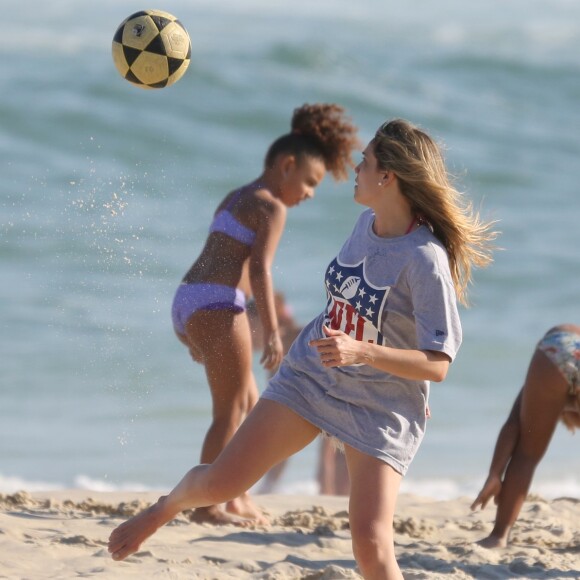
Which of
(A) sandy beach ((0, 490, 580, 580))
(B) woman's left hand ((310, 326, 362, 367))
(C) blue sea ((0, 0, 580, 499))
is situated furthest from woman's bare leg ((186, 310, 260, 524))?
(B) woman's left hand ((310, 326, 362, 367))

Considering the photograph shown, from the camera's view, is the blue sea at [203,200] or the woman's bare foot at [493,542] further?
the blue sea at [203,200]

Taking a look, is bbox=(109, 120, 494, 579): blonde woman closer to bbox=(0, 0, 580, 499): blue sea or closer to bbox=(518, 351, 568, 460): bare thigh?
bbox=(518, 351, 568, 460): bare thigh

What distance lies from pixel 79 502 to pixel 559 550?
7.89 ft

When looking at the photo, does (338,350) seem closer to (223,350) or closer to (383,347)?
(383,347)

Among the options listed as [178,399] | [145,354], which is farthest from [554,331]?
[145,354]

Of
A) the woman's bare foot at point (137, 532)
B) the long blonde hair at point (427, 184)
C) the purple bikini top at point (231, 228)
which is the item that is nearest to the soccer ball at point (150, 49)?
the purple bikini top at point (231, 228)

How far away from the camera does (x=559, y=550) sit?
16.9ft

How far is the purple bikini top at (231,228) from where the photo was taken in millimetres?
5410

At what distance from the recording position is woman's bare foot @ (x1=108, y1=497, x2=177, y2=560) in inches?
155

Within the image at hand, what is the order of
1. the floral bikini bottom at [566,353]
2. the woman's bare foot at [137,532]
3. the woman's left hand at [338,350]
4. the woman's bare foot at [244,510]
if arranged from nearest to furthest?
the woman's left hand at [338,350] → the woman's bare foot at [137,532] → the floral bikini bottom at [566,353] → the woman's bare foot at [244,510]

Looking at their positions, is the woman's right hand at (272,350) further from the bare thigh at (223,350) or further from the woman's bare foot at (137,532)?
the woman's bare foot at (137,532)

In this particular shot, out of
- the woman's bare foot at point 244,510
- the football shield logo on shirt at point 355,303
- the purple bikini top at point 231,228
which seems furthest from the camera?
Answer: the woman's bare foot at point 244,510

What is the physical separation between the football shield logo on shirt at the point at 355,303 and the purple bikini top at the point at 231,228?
5.27ft

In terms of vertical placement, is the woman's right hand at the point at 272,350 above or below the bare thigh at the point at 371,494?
above
